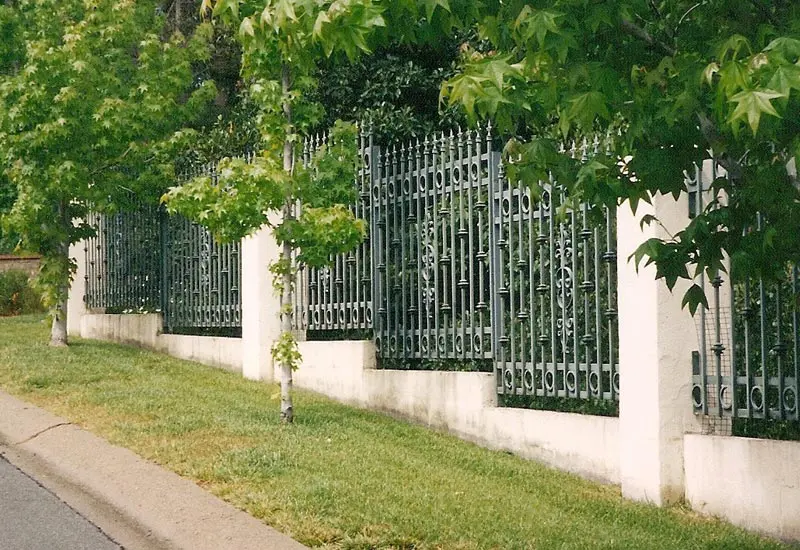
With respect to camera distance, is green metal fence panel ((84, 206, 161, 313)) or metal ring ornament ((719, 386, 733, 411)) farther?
green metal fence panel ((84, 206, 161, 313))

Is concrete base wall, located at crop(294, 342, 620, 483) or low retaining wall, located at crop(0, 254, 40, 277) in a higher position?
low retaining wall, located at crop(0, 254, 40, 277)

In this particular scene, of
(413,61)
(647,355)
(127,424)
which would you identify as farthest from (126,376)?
(647,355)

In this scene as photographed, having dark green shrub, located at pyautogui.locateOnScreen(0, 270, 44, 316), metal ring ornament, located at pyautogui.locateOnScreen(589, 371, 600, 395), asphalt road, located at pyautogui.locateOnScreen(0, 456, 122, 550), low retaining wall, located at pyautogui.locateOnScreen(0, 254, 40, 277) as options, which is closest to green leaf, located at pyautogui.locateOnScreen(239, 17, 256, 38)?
asphalt road, located at pyautogui.locateOnScreen(0, 456, 122, 550)

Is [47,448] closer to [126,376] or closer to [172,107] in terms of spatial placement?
[126,376]

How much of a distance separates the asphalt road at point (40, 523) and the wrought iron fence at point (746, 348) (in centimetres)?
371

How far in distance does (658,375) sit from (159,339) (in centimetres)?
947

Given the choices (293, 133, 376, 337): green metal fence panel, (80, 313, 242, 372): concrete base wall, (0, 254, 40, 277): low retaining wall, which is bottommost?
(80, 313, 242, 372): concrete base wall

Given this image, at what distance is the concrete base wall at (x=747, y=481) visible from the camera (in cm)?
659

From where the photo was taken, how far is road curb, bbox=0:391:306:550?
6.26 metres

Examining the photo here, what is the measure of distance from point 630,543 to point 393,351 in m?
4.45

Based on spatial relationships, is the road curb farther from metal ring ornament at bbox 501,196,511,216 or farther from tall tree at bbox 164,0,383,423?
metal ring ornament at bbox 501,196,511,216

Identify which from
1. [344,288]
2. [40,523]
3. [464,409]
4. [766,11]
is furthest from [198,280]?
[766,11]

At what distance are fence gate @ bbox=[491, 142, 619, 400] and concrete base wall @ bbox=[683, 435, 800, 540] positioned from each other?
98cm

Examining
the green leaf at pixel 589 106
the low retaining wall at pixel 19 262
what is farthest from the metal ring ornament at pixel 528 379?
the low retaining wall at pixel 19 262
